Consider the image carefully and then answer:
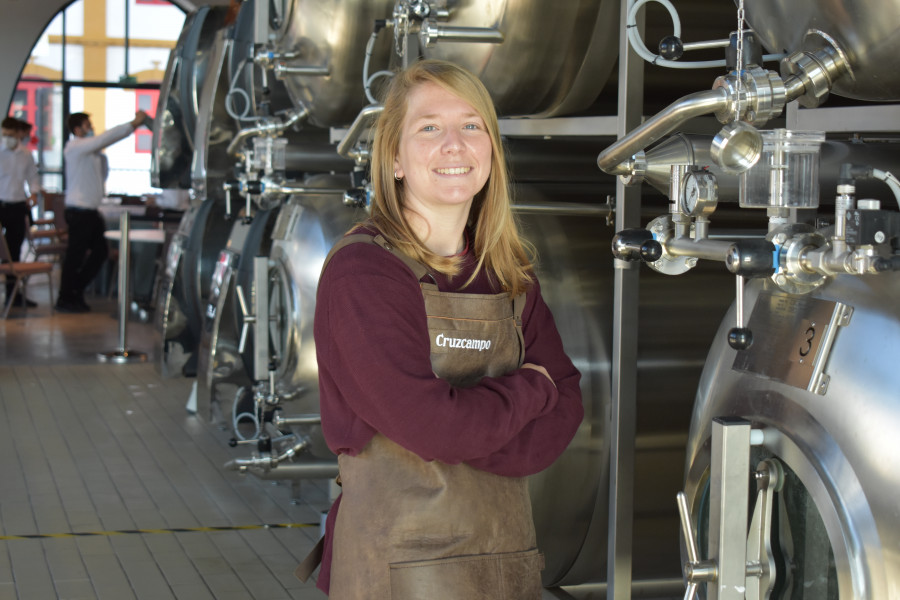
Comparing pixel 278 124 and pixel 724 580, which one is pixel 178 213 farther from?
pixel 724 580

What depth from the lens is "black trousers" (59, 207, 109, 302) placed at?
10352mm

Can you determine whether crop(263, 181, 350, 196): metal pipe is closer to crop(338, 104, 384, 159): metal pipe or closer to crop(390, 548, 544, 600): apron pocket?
crop(338, 104, 384, 159): metal pipe

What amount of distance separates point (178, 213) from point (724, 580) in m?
8.16

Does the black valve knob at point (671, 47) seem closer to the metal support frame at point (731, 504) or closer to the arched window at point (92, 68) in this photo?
the metal support frame at point (731, 504)

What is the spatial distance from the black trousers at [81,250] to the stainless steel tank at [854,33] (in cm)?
958

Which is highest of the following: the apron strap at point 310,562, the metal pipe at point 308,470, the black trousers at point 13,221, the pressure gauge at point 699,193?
the pressure gauge at point 699,193

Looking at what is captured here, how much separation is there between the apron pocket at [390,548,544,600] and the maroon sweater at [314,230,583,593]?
164 millimetres

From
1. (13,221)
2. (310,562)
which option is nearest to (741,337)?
(310,562)

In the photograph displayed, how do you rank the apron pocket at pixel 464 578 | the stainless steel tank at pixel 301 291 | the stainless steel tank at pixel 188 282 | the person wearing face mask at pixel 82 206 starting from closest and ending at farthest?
the apron pocket at pixel 464 578 < the stainless steel tank at pixel 301 291 < the stainless steel tank at pixel 188 282 < the person wearing face mask at pixel 82 206

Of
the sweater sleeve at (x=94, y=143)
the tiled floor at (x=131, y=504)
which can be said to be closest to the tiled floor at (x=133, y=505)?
the tiled floor at (x=131, y=504)

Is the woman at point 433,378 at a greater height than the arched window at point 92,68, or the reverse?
the arched window at point 92,68

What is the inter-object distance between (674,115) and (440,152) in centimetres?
57

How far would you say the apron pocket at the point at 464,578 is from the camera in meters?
1.94

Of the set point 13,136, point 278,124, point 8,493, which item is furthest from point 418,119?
point 13,136
